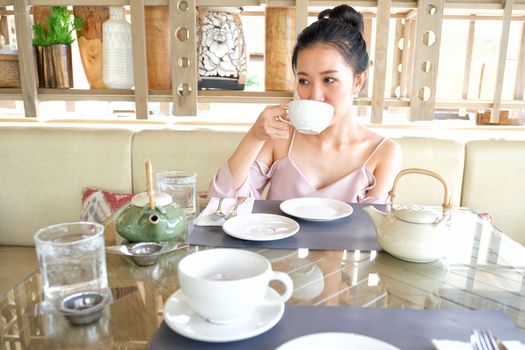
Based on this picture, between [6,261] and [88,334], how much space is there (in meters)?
1.62

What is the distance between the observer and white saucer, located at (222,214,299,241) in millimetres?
Result: 969

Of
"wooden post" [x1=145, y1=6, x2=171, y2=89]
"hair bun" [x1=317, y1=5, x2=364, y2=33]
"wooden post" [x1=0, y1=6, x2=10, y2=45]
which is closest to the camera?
"hair bun" [x1=317, y1=5, x2=364, y2=33]

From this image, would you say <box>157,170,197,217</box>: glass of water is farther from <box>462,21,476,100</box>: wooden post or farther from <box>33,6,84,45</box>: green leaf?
<box>462,21,476,100</box>: wooden post

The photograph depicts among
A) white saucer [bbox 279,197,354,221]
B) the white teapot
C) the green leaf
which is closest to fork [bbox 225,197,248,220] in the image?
white saucer [bbox 279,197,354,221]

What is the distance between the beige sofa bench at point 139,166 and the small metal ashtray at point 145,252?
3.75 feet

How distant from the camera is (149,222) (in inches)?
36.2

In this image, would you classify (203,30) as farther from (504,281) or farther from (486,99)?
(504,281)

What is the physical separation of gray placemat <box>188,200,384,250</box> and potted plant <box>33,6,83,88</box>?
4.83ft

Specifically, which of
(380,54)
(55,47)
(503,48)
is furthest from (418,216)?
(55,47)

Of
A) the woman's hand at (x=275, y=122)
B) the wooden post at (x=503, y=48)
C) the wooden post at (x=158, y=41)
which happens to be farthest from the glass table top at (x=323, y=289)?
the wooden post at (x=158, y=41)

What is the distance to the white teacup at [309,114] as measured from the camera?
108 cm

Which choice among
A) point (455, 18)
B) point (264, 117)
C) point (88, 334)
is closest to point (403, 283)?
point (88, 334)

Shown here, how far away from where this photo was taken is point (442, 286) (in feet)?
2.54

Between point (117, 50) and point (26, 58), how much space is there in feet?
1.43
